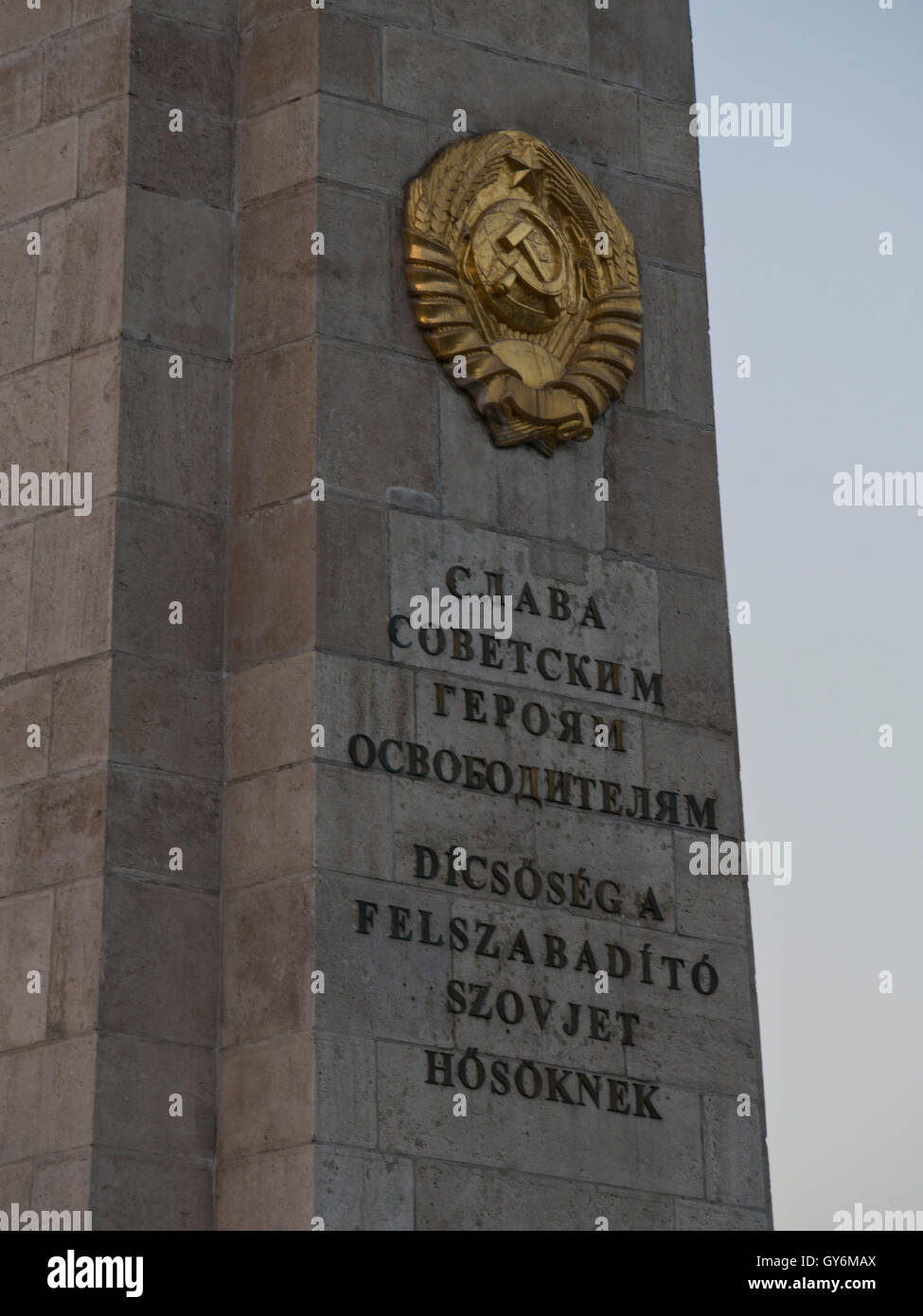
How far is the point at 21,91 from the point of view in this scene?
16.8m

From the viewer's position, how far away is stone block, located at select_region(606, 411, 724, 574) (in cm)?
1670

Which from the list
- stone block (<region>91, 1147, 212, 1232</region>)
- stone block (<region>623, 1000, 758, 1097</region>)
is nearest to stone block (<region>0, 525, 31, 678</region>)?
stone block (<region>91, 1147, 212, 1232</region>)

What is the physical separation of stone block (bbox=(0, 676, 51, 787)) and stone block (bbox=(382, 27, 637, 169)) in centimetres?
408

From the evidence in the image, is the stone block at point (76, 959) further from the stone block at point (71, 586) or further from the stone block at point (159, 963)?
the stone block at point (71, 586)

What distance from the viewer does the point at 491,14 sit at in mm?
17156

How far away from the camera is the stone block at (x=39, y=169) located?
53.5ft

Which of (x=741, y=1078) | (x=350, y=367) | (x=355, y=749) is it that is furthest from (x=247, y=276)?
(x=741, y=1078)

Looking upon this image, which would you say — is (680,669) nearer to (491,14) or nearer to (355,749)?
(355,749)

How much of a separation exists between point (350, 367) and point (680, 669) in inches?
107

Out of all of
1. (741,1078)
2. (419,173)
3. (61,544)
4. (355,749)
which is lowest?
(741,1078)

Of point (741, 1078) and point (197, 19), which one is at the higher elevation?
point (197, 19)

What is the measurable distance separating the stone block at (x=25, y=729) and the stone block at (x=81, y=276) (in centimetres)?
199

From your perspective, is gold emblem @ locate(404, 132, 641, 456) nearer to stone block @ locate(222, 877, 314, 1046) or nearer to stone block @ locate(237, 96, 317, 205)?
stone block @ locate(237, 96, 317, 205)

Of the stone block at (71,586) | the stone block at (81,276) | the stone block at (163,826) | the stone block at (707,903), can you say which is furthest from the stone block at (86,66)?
the stone block at (707,903)
